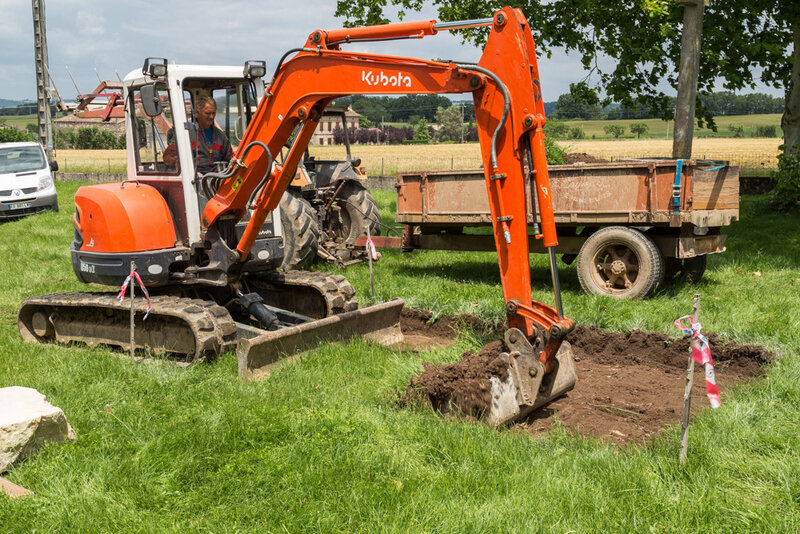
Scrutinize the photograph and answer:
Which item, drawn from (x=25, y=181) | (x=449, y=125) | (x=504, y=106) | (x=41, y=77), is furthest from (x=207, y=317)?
(x=449, y=125)

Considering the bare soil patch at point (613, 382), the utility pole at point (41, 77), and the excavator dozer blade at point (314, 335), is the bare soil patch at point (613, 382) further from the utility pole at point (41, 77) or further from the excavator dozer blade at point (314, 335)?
the utility pole at point (41, 77)

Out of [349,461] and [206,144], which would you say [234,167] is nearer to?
[206,144]

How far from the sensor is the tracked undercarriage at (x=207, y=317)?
22.1ft

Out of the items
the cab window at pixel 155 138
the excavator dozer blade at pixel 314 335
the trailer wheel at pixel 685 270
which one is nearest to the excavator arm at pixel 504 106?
the cab window at pixel 155 138

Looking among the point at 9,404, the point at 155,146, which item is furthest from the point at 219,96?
the point at 9,404

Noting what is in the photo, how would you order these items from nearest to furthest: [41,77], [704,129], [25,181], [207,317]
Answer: [207,317] → [25,181] → [41,77] → [704,129]

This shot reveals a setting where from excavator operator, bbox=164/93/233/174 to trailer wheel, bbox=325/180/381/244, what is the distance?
524 cm

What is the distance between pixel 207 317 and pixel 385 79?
2.63 meters

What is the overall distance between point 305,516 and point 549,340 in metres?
2.22

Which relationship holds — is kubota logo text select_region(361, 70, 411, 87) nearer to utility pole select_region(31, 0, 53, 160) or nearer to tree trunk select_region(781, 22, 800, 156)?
tree trunk select_region(781, 22, 800, 156)

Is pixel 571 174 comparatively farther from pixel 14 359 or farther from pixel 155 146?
pixel 14 359

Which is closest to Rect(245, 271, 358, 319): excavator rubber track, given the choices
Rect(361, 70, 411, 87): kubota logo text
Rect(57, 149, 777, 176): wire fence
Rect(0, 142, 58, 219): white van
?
Rect(361, 70, 411, 87): kubota logo text

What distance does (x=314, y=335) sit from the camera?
7082mm

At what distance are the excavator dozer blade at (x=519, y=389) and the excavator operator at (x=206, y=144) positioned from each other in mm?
3670
